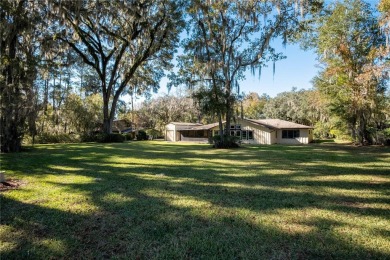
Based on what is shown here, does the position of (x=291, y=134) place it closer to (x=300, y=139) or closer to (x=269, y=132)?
(x=300, y=139)

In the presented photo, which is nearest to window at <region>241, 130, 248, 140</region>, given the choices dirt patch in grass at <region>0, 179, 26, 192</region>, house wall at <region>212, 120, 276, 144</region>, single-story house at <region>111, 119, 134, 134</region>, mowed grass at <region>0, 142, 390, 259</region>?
house wall at <region>212, 120, 276, 144</region>

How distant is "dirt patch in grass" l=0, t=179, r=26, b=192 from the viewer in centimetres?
537

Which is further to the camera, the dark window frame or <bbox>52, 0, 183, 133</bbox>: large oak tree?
the dark window frame

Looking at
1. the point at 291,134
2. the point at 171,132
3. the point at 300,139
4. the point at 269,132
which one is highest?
the point at 171,132

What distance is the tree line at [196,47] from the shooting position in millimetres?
11680

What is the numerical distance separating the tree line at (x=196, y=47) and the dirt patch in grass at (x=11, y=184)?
637 cm

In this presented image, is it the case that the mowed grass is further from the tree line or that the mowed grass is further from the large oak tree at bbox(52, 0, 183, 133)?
the large oak tree at bbox(52, 0, 183, 133)

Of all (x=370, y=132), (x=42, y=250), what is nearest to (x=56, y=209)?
(x=42, y=250)

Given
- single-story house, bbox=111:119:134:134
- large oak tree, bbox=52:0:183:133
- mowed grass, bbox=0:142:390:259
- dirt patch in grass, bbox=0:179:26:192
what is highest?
large oak tree, bbox=52:0:183:133

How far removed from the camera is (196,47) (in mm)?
16297

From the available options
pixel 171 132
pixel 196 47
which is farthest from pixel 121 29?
pixel 171 132

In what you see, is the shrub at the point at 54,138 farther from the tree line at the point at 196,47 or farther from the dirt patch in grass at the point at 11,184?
the dirt patch in grass at the point at 11,184

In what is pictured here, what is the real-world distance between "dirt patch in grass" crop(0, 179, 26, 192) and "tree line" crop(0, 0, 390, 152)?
6.37 m

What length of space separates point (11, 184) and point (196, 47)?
13478 mm
